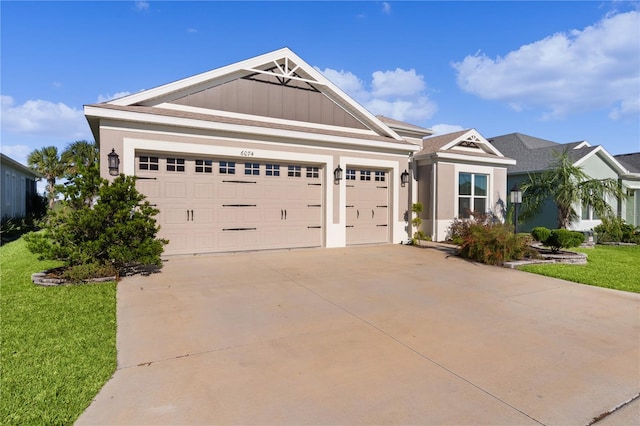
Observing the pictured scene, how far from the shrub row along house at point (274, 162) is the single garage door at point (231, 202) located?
3cm

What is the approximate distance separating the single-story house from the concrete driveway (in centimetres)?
308

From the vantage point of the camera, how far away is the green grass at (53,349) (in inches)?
94.3

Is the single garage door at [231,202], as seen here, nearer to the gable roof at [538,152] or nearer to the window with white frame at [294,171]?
the window with white frame at [294,171]

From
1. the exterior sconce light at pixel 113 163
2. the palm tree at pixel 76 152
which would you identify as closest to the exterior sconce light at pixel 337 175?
the exterior sconce light at pixel 113 163

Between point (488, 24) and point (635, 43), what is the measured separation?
3.90 metres

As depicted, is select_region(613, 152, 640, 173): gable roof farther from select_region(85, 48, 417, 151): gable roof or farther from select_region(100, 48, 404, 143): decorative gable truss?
select_region(100, 48, 404, 143): decorative gable truss

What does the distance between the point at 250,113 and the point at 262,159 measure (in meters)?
1.50

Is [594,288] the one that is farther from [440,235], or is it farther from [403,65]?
[403,65]

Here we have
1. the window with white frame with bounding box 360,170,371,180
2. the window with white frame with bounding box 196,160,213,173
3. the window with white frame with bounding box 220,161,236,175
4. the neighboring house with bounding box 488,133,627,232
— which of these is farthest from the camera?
the neighboring house with bounding box 488,133,627,232

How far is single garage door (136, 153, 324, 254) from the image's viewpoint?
852 cm

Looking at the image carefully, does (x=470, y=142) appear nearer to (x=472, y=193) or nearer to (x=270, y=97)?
(x=472, y=193)

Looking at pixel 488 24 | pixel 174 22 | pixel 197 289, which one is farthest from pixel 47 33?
pixel 488 24

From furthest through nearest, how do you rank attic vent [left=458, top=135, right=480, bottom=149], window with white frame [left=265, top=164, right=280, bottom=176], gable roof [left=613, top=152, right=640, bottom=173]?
gable roof [left=613, top=152, right=640, bottom=173]
attic vent [left=458, top=135, right=480, bottom=149]
window with white frame [left=265, top=164, right=280, bottom=176]

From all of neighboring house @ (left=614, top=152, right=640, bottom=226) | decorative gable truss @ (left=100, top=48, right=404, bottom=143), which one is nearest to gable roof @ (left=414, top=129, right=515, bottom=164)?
decorative gable truss @ (left=100, top=48, right=404, bottom=143)
